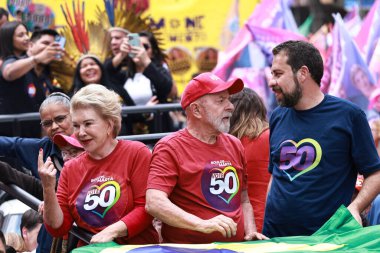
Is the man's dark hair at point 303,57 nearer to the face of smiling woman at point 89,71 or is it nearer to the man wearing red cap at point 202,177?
the man wearing red cap at point 202,177

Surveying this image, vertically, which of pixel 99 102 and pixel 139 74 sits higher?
pixel 99 102

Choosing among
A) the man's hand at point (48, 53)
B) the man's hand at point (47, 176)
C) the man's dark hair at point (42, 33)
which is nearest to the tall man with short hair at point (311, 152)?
the man's hand at point (47, 176)

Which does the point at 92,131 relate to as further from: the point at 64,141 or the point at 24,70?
the point at 24,70

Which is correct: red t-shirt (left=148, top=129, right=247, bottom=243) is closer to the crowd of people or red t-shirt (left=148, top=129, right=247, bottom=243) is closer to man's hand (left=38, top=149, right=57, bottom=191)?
the crowd of people

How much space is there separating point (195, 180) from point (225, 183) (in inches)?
6.8

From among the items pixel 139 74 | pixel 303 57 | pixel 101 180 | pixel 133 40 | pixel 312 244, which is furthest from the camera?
pixel 139 74

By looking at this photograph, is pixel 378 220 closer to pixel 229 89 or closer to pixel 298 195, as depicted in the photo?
pixel 298 195

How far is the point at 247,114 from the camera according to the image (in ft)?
21.2

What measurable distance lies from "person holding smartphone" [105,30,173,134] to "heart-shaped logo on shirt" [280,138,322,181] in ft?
11.4

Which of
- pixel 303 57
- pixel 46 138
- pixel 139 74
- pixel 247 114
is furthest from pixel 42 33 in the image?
pixel 303 57

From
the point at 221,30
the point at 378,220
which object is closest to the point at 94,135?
the point at 378,220

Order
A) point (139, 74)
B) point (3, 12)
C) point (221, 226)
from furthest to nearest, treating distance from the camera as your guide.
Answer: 1. point (3, 12)
2. point (139, 74)
3. point (221, 226)

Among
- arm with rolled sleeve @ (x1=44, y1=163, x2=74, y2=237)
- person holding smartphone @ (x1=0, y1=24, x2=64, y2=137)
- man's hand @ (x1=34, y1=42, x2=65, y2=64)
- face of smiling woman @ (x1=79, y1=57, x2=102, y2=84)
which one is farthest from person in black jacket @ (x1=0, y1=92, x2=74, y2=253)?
face of smiling woman @ (x1=79, y1=57, x2=102, y2=84)

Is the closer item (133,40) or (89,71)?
(89,71)
